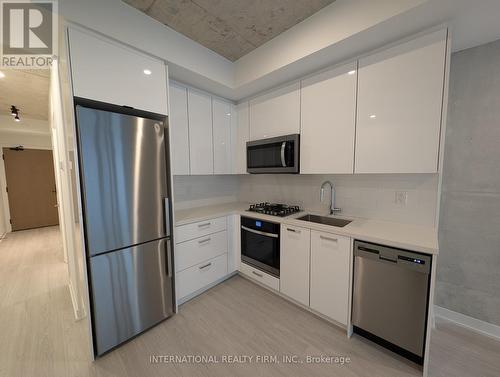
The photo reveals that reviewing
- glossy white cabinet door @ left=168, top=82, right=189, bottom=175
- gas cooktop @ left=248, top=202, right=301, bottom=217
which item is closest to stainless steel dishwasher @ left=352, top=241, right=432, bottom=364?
gas cooktop @ left=248, top=202, right=301, bottom=217

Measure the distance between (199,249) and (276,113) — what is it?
1784 millimetres

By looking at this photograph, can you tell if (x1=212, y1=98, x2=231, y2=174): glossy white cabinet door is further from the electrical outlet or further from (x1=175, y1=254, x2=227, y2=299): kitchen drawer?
the electrical outlet

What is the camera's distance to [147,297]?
175 cm

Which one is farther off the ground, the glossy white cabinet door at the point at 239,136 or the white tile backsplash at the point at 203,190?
the glossy white cabinet door at the point at 239,136

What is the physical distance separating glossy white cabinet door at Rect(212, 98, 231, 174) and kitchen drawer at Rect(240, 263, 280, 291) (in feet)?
4.21

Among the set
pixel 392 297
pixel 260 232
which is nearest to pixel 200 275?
pixel 260 232

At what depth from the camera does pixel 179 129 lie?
2.23m

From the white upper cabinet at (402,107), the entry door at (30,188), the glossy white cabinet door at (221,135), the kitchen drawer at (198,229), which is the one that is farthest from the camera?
the entry door at (30,188)

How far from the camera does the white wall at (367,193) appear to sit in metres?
1.75

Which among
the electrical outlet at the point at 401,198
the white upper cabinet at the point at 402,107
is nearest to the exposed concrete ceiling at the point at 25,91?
the white upper cabinet at the point at 402,107

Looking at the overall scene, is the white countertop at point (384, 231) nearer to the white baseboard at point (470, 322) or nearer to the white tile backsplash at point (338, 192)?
the white tile backsplash at point (338, 192)

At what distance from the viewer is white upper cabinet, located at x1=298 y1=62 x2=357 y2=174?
1802mm

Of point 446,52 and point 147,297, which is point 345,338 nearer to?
point 147,297

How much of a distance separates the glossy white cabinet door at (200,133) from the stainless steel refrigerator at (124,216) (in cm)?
56
